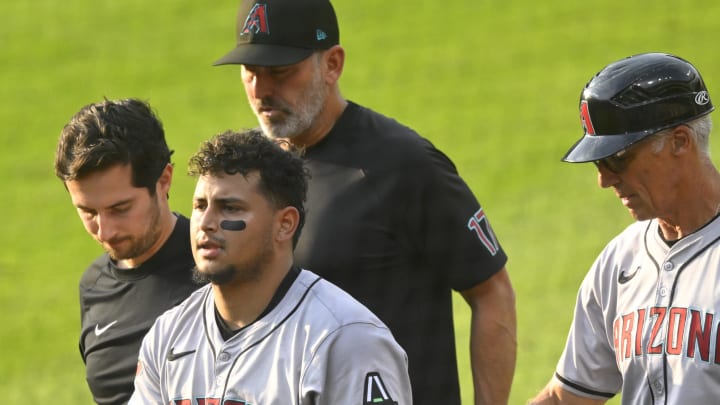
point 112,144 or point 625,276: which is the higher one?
point 112,144

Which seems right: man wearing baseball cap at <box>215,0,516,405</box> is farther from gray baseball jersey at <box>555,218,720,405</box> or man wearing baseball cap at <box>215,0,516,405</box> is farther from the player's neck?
gray baseball jersey at <box>555,218,720,405</box>

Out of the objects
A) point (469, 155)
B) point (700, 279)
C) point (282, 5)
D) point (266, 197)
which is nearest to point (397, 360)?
point (266, 197)

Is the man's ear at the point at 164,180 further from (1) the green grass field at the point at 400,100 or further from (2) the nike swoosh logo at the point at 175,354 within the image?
(1) the green grass field at the point at 400,100

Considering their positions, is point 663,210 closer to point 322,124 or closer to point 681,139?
point 681,139

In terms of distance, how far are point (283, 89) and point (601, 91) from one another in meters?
1.05

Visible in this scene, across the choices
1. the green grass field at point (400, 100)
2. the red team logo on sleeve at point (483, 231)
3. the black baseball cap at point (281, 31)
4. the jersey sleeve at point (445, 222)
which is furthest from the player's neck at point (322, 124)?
the green grass field at point (400, 100)

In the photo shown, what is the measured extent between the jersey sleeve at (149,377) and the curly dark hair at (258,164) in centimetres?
46

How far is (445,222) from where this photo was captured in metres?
3.95

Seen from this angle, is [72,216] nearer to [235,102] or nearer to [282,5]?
[235,102]

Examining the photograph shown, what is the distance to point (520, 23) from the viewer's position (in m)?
15.5

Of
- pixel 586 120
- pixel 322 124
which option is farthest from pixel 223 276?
pixel 586 120

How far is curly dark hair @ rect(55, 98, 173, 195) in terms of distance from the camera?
154 inches

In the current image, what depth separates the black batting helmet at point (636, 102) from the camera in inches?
131

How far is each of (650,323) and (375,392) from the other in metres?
0.77
